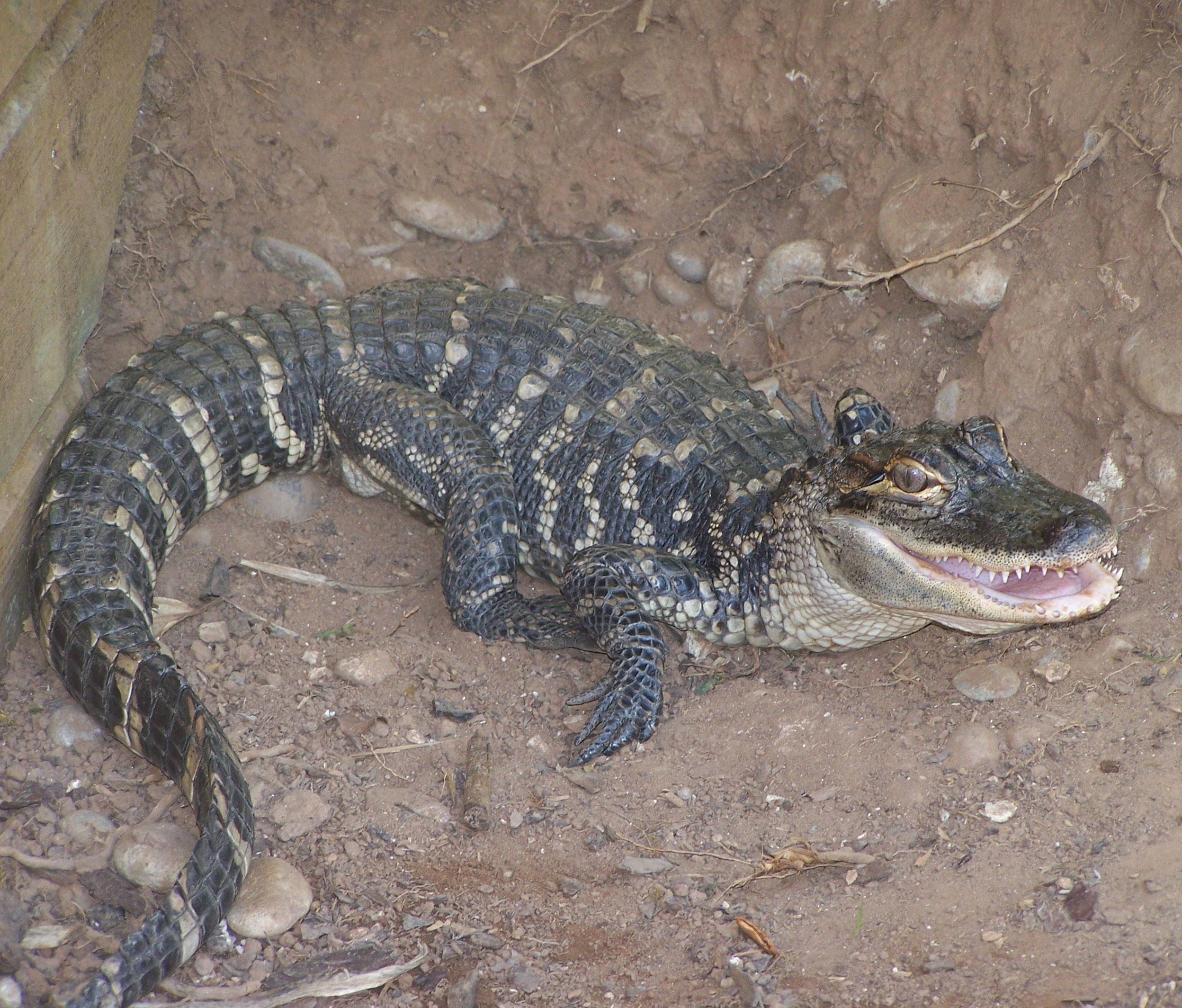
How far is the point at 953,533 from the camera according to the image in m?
3.10

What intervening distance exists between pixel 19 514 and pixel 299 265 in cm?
190

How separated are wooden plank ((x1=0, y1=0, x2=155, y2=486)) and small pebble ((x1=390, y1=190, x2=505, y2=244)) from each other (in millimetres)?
1241

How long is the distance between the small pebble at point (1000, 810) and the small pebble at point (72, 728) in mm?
2694

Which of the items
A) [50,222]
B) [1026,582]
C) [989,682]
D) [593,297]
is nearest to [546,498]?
[593,297]

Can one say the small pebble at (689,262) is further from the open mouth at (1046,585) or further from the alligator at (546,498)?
the open mouth at (1046,585)

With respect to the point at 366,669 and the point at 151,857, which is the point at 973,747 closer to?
the point at 366,669

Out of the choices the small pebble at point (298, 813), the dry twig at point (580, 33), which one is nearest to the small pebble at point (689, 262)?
the dry twig at point (580, 33)

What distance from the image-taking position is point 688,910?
280 centimetres

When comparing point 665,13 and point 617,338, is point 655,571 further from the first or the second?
point 665,13

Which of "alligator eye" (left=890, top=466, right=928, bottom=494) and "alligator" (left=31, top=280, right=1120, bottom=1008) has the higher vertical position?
"alligator eye" (left=890, top=466, right=928, bottom=494)

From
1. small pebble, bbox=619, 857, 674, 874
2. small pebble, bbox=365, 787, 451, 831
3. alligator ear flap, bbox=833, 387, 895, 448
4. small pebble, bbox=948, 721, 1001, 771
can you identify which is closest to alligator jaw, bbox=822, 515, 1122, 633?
small pebble, bbox=948, 721, 1001, 771

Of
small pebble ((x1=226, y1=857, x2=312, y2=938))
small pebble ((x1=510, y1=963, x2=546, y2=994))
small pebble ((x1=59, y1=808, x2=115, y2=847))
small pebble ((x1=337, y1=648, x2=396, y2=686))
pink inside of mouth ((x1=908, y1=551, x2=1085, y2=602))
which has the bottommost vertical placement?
small pebble ((x1=59, y1=808, x2=115, y2=847))

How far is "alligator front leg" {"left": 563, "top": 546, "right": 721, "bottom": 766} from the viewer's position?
3541 mm

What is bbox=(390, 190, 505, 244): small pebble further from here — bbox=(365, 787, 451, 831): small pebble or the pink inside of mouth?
the pink inside of mouth
